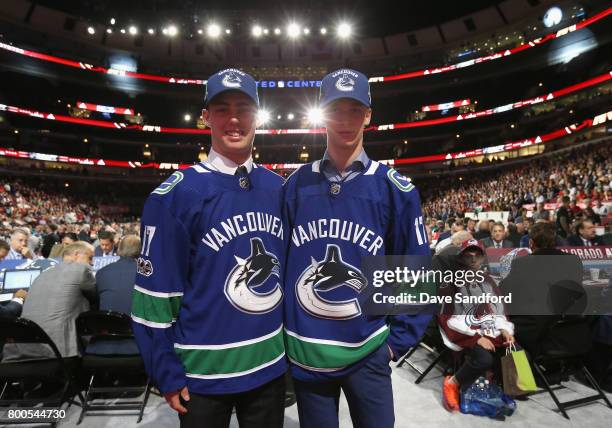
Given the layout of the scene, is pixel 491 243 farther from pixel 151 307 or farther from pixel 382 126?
pixel 382 126

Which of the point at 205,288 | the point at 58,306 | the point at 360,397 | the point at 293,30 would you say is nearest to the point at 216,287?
the point at 205,288

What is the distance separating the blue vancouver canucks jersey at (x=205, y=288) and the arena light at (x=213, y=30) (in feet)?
108

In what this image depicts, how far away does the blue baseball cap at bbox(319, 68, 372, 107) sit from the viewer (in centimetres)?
157

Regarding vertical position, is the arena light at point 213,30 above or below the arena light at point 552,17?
above

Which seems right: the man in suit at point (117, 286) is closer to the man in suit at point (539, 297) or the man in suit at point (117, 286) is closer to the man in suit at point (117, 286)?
the man in suit at point (117, 286)

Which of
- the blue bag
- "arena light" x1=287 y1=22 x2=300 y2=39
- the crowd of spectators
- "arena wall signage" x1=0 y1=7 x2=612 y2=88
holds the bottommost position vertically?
the blue bag

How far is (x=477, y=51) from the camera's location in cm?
3419

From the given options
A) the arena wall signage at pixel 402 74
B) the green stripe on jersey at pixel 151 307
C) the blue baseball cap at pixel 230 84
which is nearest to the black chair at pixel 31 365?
the green stripe on jersey at pixel 151 307

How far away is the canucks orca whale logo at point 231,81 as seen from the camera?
59.0 inches

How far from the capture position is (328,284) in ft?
5.01

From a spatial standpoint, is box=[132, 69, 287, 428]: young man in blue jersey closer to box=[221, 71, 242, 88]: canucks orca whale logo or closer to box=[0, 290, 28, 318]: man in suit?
box=[221, 71, 242, 88]: canucks orca whale logo

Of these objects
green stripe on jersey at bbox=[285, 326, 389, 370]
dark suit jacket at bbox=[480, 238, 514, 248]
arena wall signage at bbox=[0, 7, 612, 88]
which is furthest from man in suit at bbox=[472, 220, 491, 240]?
arena wall signage at bbox=[0, 7, 612, 88]

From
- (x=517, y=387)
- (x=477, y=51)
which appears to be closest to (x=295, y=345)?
(x=517, y=387)

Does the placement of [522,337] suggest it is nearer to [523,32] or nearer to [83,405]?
[83,405]
